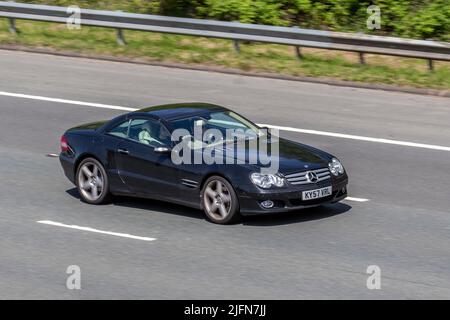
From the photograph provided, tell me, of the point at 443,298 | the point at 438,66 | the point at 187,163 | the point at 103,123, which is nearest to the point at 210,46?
the point at 438,66

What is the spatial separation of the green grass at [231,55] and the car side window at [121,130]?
7995 millimetres

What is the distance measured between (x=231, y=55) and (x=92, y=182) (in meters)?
9.28

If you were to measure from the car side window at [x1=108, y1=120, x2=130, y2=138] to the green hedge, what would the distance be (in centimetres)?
1066

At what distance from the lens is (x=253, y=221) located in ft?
44.0

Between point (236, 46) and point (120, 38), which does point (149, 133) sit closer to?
point (236, 46)

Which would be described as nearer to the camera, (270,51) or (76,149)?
(76,149)

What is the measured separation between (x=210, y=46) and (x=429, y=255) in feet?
42.7

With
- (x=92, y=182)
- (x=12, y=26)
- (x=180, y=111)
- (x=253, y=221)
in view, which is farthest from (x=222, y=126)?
(x=12, y=26)

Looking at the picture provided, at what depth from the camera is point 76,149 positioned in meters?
14.7

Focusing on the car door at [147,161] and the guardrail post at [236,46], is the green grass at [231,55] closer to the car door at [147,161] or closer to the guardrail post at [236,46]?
the guardrail post at [236,46]

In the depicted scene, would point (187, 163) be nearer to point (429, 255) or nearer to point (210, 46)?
point (429, 255)

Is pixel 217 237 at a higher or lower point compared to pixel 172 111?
lower

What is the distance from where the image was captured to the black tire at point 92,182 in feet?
47.0

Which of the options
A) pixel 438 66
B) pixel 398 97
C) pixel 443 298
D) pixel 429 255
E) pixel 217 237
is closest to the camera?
pixel 443 298
